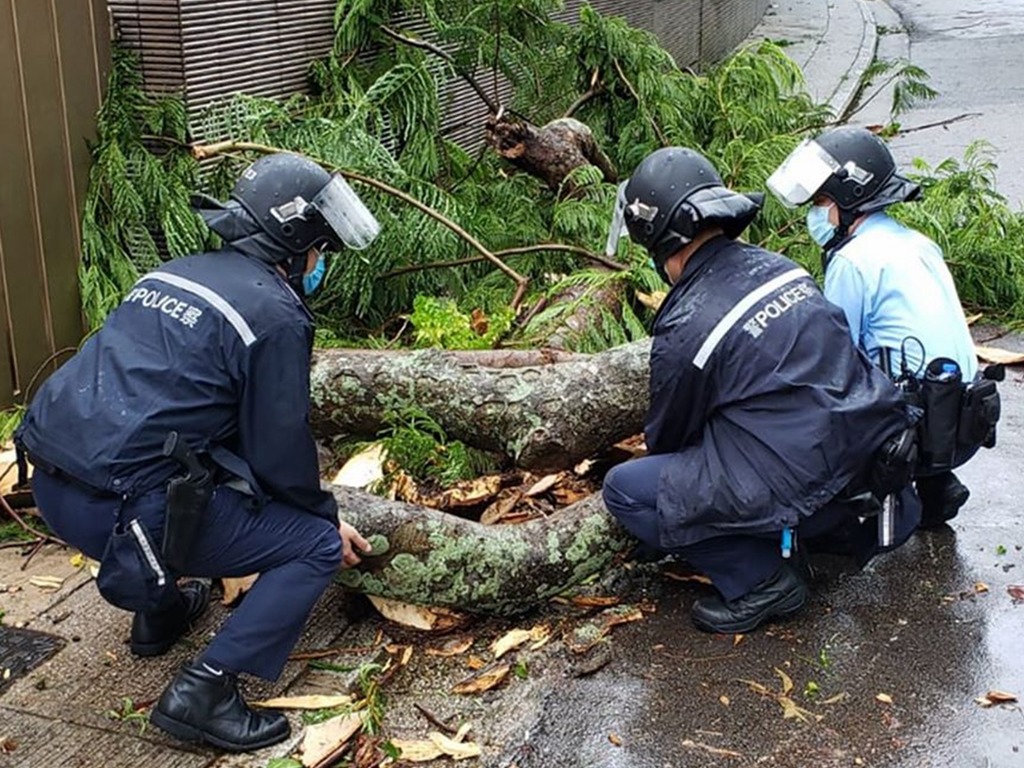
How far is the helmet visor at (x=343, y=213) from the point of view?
3.80m

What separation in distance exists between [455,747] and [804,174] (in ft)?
7.96

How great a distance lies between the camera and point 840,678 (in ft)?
13.0

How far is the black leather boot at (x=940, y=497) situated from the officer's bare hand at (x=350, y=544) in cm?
220

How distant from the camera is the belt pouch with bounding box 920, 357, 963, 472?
14.3 ft

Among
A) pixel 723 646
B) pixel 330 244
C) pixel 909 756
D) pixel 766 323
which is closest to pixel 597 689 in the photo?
pixel 723 646

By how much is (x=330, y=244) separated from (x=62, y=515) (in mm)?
1119

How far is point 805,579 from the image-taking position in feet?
14.9

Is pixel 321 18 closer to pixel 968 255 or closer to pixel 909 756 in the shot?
pixel 968 255

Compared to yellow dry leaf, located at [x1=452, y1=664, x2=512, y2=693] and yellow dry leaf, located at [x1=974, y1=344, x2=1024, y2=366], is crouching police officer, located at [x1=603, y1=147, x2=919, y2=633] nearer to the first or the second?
yellow dry leaf, located at [x1=452, y1=664, x2=512, y2=693]

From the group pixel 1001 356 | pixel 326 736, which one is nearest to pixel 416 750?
pixel 326 736

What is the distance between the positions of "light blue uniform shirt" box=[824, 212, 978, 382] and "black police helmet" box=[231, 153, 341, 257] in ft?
6.49

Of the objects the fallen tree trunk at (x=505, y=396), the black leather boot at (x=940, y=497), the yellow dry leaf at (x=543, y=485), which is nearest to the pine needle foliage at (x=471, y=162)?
the fallen tree trunk at (x=505, y=396)

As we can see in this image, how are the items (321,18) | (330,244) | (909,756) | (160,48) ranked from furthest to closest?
(321,18) → (160,48) → (330,244) → (909,756)

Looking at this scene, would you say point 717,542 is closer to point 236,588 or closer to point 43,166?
point 236,588
